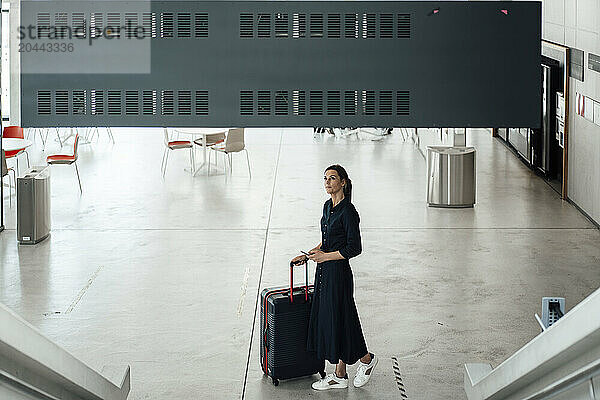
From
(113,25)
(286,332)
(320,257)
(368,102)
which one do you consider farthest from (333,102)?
(286,332)

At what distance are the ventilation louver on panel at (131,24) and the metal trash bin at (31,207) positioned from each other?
7.92 m

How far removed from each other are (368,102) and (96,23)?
1.56 m

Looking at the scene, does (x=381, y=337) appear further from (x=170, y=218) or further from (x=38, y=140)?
(x=38, y=140)

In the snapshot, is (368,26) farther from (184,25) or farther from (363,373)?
(363,373)

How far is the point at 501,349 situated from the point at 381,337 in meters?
1.15

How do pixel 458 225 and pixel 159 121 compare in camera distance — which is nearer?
pixel 159 121

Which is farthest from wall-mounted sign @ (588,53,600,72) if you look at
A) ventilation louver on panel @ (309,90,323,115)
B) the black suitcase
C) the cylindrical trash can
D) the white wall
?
ventilation louver on panel @ (309,90,323,115)

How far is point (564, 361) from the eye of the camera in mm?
2562

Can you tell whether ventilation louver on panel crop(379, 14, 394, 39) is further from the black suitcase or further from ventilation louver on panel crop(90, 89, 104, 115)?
the black suitcase

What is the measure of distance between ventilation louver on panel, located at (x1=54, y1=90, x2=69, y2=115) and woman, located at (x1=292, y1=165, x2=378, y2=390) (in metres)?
2.62

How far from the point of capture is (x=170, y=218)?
14.0 m

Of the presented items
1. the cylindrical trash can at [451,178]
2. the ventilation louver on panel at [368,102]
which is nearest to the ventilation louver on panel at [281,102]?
the ventilation louver on panel at [368,102]

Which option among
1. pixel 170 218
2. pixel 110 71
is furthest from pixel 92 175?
pixel 110 71

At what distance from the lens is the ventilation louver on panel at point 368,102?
4.98m
